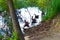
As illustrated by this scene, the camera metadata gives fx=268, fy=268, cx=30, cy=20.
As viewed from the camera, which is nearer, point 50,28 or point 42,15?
point 50,28

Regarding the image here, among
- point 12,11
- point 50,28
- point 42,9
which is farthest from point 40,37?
point 42,9

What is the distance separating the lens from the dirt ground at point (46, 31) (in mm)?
8047

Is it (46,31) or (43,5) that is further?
(43,5)

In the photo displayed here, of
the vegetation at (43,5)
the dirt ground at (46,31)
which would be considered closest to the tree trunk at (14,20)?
the dirt ground at (46,31)

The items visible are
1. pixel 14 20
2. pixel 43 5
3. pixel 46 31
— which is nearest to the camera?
pixel 14 20

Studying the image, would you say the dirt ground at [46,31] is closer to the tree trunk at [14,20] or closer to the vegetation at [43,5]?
the vegetation at [43,5]

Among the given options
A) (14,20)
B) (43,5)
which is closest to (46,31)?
(43,5)

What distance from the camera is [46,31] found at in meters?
8.77

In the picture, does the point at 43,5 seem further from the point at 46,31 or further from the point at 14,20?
the point at 14,20

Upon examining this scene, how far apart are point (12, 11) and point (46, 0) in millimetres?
2906

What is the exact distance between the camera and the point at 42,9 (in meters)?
10.0

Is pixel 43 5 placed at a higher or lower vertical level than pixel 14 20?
higher

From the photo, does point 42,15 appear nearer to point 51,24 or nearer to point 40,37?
point 51,24

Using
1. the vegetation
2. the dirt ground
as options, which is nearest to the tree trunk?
the dirt ground
